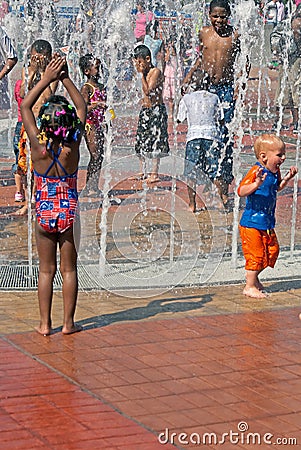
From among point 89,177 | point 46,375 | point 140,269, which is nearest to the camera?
point 46,375

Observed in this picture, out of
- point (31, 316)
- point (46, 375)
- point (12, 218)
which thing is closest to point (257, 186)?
point (31, 316)

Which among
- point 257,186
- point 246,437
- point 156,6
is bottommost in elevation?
point 246,437

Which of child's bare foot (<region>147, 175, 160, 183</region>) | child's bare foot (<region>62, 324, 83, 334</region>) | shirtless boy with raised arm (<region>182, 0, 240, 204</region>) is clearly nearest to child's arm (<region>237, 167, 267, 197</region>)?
child's bare foot (<region>62, 324, 83, 334</region>)

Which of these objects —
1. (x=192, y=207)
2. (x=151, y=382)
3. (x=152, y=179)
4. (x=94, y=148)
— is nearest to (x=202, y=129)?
(x=192, y=207)

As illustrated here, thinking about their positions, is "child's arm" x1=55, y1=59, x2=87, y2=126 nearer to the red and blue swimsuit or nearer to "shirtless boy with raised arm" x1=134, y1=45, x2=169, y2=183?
the red and blue swimsuit

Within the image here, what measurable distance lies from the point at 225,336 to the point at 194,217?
3.30m

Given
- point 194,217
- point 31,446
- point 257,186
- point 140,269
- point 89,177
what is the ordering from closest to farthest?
Result: 1. point 31,446
2. point 257,186
3. point 140,269
4. point 194,217
5. point 89,177

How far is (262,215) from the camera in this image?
705cm

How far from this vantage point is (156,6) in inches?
1089

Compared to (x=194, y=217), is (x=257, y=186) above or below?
above

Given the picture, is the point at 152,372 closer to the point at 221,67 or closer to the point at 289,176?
the point at 289,176

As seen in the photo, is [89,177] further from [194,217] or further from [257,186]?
[257,186]

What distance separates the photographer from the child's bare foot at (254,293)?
7.03 metres

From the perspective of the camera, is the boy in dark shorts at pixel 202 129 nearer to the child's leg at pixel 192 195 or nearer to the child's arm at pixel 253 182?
the child's leg at pixel 192 195
